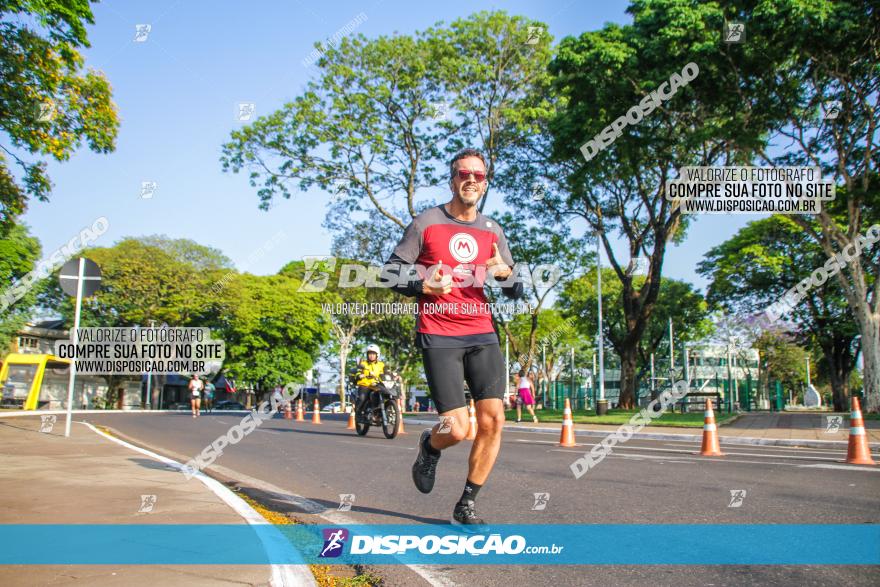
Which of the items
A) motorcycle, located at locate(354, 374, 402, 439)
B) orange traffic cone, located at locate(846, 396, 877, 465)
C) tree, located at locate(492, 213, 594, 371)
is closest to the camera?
orange traffic cone, located at locate(846, 396, 877, 465)

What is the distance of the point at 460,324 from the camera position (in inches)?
159

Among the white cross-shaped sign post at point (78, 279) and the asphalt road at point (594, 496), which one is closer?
the asphalt road at point (594, 496)

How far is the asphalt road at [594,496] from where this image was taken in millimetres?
3094

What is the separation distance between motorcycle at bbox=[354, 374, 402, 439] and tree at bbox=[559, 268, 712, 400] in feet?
99.5

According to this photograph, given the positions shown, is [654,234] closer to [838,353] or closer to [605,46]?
[605,46]

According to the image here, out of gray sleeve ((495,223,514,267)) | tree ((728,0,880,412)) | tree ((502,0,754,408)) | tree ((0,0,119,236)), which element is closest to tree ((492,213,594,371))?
tree ((502,0,754,408))

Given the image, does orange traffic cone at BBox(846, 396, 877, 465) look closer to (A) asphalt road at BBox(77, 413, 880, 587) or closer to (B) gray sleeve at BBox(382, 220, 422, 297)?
(A) asphalt road at BBox(77, 413, 880, 587)

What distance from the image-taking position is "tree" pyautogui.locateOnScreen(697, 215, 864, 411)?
34031 millimetres

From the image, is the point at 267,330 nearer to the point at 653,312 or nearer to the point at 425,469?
the point at 653,312

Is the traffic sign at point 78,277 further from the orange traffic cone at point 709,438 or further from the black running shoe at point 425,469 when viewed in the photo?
the orange traffic cone at point 709,438

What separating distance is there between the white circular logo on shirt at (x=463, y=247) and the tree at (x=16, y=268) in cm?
4188

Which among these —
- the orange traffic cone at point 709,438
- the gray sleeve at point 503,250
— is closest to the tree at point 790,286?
the orange traffic cone at point 709,438

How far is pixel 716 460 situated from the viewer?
8.90 metres

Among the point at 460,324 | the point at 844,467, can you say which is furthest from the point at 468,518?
the point at 844,467
